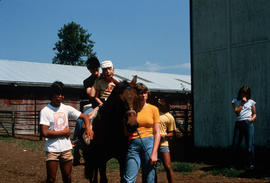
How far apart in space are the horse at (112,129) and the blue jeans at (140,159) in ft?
0.77

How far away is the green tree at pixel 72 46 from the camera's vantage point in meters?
69.6

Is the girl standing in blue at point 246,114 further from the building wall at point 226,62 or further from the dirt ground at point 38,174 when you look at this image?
the building wall at point 226,62

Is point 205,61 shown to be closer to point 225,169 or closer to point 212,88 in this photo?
point 212,88

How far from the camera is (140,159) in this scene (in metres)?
4.62

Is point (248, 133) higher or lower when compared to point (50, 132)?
lower

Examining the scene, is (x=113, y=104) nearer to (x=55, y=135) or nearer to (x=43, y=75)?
(x=55, y=135)

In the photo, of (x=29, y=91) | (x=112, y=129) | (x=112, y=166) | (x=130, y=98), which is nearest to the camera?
(x=130, y=98)

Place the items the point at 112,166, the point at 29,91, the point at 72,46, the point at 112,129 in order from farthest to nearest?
the point at 72,46 < the point at 29,91 < the point at 112,166 < the point at 112,129

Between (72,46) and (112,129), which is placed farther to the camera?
(72,46)

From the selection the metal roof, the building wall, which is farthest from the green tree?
the building wall

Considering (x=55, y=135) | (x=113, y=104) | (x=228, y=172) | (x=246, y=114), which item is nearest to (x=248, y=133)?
(x=246, y=114)

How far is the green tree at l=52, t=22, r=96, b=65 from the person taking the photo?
69562 mm

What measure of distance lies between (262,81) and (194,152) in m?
3.52

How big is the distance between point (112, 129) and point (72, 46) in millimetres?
65711
